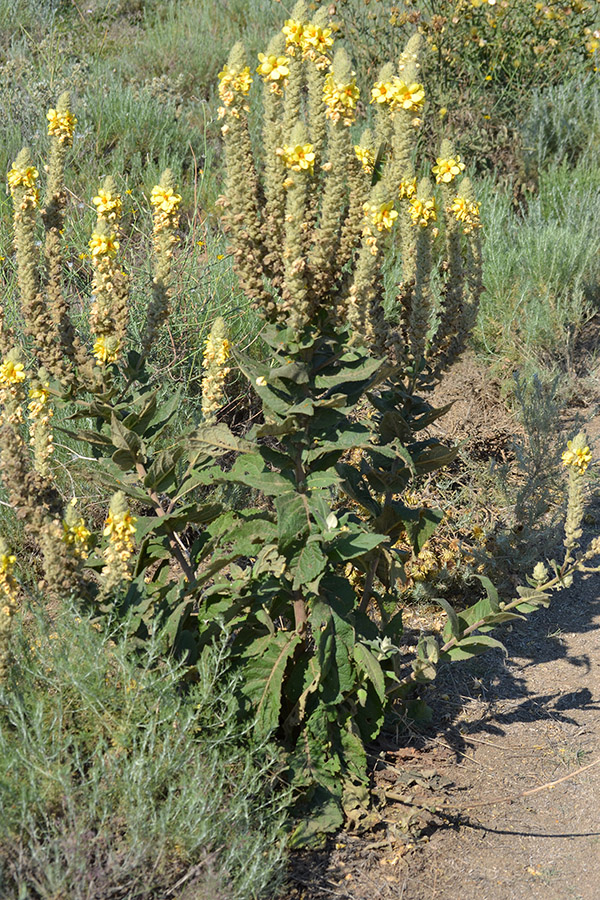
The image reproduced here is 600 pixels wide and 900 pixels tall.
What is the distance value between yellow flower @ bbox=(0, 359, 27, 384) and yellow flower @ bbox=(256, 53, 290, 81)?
2.97ft

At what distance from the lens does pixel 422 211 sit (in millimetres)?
2463

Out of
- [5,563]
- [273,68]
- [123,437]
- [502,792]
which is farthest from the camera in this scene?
[502,792]

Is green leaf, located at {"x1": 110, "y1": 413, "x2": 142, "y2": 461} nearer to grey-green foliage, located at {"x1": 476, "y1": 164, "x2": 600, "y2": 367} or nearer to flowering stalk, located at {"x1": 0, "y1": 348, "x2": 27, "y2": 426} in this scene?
flowering stalk, located at {"x1": 0, "y1": 348, "x2": 27, "y2": 426}

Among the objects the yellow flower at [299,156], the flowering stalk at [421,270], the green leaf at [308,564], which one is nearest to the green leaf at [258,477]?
the green leaf at [308,564]

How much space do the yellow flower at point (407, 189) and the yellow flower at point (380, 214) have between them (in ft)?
0.73

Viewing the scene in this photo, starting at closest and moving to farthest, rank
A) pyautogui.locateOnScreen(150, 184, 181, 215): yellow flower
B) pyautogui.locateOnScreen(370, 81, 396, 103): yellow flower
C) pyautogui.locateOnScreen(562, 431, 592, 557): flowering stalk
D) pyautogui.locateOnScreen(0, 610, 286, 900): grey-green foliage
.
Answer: pyautogui.locateOnScreen(0, 610, 286, 900): grey-green foliage, pyautogui.locateOnScreen(370, 81, 396, 103): yellow flower, pyautogui.locateOnScreen(150, 184, 181, 215): yellow flower, pyautogui.locateOnScreen(562, 431, 592, 557): flowering stalk

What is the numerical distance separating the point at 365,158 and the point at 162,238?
637mm

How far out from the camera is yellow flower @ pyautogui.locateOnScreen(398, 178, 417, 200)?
2394 mm

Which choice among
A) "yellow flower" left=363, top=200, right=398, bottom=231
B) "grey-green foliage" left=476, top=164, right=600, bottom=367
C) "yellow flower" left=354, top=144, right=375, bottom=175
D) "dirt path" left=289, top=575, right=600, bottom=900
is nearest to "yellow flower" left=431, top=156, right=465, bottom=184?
"yellow flower" left=354, top=144, right=375, bottom=175

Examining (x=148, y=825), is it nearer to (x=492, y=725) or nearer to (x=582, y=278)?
(x=492, y=725)

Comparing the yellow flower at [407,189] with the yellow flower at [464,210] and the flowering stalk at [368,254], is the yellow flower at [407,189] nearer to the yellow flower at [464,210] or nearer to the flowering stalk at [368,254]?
the flowering stalk at [368,254]

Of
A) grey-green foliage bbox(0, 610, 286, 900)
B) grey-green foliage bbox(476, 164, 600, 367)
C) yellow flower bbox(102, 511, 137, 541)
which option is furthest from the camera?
grey-green foliage bbox(476, 164, 600, 367)

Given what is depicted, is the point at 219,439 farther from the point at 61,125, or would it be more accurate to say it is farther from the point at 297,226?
the point at 61,125

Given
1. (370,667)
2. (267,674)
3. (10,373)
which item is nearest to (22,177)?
(10,373)
